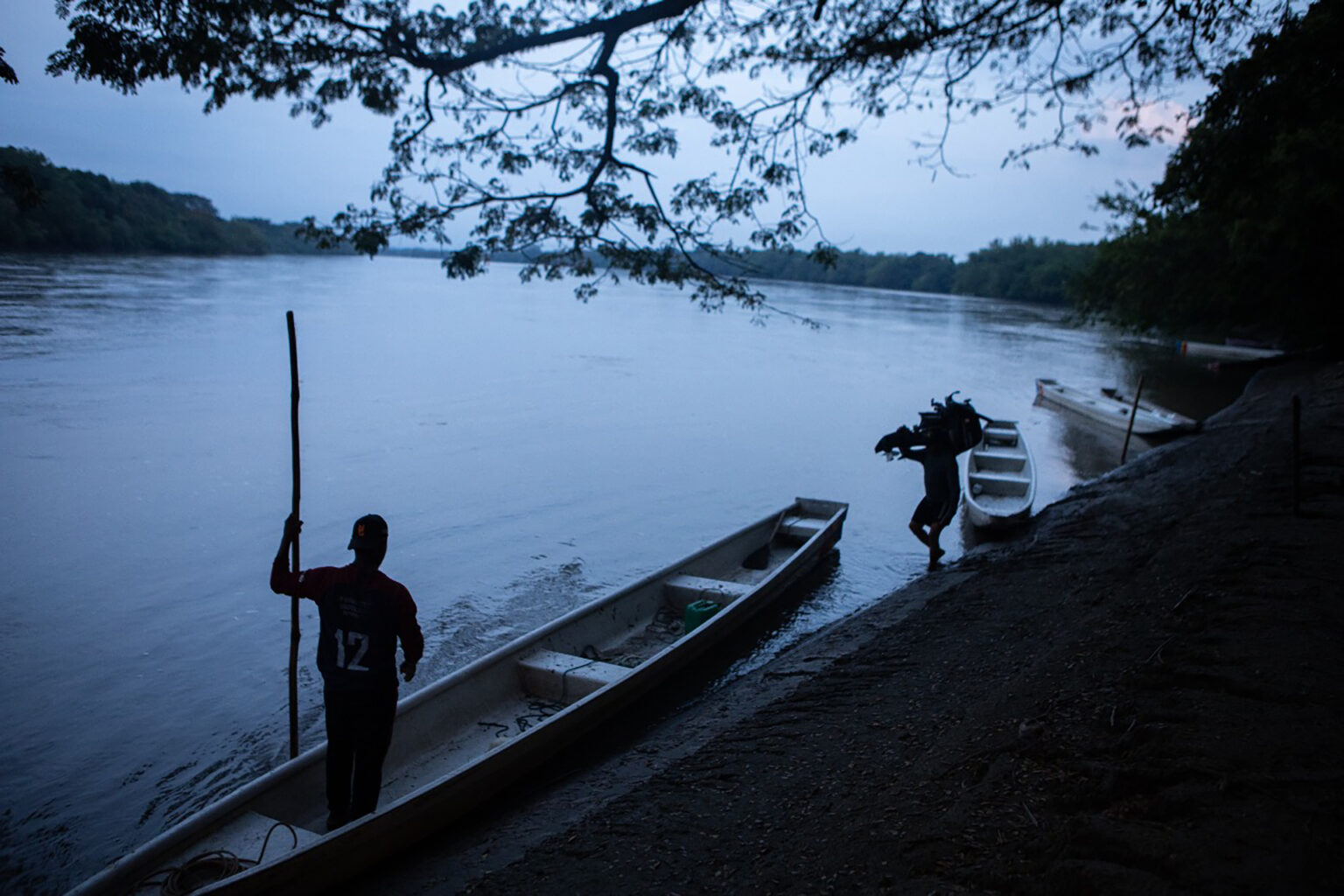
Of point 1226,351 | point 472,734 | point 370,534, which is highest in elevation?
point 1226,351

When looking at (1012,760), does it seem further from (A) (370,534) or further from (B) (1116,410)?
(B) (1116,410)

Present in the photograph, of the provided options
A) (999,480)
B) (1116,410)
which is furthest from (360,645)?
(1116,410)

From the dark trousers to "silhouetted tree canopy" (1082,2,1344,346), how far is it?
8.91 metres

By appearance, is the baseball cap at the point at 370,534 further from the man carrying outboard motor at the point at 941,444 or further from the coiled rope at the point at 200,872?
the man carrying outboard motor at the point at 941,444

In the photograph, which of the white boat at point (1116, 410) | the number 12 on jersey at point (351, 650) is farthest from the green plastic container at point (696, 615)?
the white boat at point (1116, 410)

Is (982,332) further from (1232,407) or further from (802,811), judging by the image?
(802,811)

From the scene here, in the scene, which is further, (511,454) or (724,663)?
(511,454)

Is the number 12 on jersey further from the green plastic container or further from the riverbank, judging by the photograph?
the green plastic container

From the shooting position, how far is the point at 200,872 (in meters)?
4.33

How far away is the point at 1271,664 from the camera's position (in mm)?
4977

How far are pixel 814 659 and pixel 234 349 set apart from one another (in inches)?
1069

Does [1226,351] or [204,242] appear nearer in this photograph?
[1226,351]

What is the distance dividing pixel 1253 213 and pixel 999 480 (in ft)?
39.8

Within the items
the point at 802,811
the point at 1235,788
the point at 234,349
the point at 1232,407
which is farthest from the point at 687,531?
the point at 234,349
